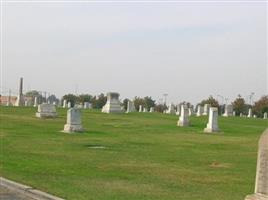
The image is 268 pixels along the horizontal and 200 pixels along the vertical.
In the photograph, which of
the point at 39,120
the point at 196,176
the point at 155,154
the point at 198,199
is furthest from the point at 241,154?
the point at 39,120

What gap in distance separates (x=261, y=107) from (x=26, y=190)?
198 feet

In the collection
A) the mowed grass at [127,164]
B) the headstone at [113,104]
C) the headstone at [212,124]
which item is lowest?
the mowed grass at [127,164]

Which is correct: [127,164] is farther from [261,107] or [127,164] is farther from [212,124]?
[261,107]

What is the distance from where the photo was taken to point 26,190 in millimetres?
11609

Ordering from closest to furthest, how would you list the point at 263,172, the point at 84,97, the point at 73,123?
the point at 263,172 → the point at 73,123 → the point at 84,97

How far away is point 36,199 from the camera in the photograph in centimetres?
1091

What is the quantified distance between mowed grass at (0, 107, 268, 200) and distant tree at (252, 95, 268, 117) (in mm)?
41637

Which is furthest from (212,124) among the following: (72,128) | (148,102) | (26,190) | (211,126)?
(148,102)

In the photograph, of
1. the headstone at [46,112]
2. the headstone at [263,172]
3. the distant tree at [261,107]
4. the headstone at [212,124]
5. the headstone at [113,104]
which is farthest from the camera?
the distant tree at [261,107]

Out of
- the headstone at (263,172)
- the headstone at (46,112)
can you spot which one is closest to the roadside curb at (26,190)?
the headstone at (263,172)

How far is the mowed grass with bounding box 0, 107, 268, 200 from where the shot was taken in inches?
465

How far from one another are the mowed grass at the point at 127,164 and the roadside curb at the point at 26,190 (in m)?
0.27

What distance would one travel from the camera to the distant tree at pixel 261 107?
68375 millimetres

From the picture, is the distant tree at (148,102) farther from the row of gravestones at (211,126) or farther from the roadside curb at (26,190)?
the roadside curb at (26,190)
